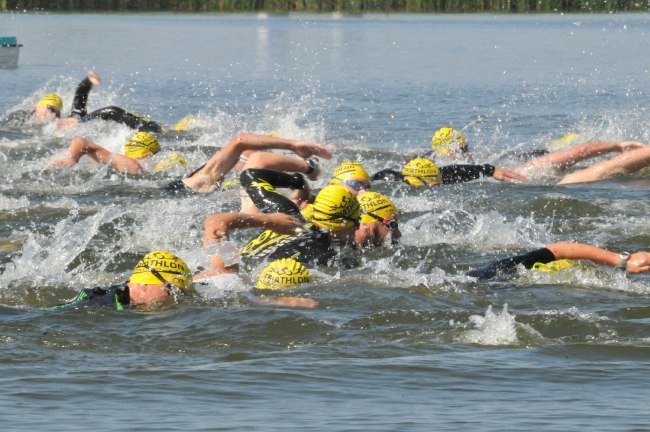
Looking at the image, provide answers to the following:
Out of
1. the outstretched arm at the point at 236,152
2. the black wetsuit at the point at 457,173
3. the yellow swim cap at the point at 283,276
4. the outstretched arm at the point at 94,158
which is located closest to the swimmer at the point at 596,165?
the black wetsuit at the point at 457,173

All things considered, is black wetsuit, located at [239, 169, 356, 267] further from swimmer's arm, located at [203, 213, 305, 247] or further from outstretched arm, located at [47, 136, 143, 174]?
outstretched arm, located at [47, 136, 143, 174]

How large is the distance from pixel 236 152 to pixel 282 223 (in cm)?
297

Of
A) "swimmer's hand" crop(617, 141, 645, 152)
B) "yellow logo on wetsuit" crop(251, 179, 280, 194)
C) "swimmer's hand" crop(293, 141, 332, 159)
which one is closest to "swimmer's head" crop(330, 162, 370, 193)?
"swimmer's hand" crop(293, 141, 332, 159)

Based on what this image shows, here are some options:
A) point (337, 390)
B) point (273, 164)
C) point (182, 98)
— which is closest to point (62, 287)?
point (273, 164)

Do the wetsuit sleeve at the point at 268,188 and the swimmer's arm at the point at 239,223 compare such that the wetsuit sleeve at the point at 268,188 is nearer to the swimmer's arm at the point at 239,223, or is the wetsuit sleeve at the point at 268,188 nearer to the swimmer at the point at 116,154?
the swimmer's arm at the point at 239,223

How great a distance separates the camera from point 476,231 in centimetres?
1347

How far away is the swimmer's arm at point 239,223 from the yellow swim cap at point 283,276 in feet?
1.48

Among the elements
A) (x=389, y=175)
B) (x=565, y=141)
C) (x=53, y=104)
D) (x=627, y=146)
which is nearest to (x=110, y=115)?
(x=53, y=104)

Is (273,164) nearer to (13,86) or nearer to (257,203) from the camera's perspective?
(257,203)

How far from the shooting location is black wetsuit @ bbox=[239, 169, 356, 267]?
428 inches

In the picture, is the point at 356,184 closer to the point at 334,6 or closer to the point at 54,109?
the point at 54,109

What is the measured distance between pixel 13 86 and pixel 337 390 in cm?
2527

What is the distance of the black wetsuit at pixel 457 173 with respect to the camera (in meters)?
15.9

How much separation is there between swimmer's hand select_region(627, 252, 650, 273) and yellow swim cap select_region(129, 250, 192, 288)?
3.42 metres
